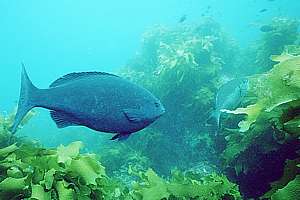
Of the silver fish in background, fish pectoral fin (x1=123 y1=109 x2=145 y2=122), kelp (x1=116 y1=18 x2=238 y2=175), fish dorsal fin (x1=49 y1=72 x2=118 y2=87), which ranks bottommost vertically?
kelp (x1=116 y1=18 x2=238 y2=175)

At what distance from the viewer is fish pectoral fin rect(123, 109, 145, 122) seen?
6.61ft

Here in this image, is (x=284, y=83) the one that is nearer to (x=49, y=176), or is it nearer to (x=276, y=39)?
(x=49, y=176)

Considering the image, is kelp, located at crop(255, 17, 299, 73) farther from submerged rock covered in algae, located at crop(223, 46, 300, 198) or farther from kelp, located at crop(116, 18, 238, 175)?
submerged rock covered in algae, located at crop(223, 46, 300, 198)

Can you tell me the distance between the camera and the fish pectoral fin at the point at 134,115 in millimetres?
2016

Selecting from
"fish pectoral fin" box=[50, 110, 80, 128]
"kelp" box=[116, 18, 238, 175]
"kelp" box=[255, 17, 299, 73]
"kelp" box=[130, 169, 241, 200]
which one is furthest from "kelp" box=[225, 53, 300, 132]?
"kelp" box=[255, 17, 299, 73]

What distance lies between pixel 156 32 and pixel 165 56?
3589 millimetres

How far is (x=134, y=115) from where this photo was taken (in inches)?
79.7

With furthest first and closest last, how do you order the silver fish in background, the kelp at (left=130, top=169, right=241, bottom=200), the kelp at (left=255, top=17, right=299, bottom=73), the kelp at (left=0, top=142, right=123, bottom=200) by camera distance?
the kelp at (left=255, top=17, right=299, bottom=73) → the silver fish in background → the kelp at (left=130, top=169, right=241, bottom=200) → the kelp at (left=0, top=142, right=123, bottom=200)

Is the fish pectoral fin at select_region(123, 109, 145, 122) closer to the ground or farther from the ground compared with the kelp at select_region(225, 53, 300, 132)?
closer to the ground

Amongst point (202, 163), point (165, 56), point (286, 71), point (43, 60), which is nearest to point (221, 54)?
point (165, 56)

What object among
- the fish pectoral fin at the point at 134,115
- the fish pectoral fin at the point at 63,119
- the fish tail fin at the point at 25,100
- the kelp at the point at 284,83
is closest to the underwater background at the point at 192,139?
the kelp at the point at 284,83

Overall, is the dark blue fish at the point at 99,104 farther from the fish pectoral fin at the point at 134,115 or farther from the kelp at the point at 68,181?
the kelp at the point at 68,181

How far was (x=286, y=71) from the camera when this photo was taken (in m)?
1.99

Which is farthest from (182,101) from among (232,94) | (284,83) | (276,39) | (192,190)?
(284,83)
